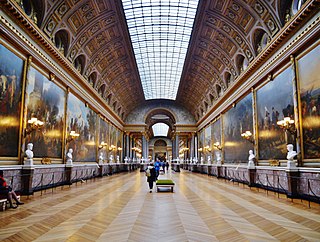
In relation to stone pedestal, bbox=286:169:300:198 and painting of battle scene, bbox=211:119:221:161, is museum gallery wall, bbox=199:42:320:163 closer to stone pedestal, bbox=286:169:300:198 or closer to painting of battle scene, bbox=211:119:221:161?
stone pedestal, bbox=286:169:300:198

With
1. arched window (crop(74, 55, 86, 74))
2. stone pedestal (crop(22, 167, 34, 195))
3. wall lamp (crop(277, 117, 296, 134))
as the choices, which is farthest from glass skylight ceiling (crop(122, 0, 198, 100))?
stone pedestal (crop(22, 167, 34, 195))

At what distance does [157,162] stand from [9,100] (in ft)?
34.8

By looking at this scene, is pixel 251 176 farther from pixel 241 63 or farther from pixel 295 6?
pixel 295 6

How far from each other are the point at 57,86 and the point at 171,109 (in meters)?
28.8

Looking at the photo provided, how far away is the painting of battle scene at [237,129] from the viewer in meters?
18.3

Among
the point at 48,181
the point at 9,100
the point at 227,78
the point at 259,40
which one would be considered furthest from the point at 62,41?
the point at 227,78

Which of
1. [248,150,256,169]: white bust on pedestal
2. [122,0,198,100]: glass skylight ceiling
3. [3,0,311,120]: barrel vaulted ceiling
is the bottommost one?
[248,150,256,169]: white bust on pedestal

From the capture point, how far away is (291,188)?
1093 cm

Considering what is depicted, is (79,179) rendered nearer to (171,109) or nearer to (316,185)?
(316,185)

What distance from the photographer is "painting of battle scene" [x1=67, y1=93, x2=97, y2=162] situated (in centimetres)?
1888

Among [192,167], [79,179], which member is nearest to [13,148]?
[79,179]

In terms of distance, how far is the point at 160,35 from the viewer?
25.8 m

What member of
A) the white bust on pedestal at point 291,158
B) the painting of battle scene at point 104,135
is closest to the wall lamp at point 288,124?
the white bust on pedestal at point 291,158

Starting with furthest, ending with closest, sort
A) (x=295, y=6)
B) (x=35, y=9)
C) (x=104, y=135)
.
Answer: (x=104, y=135) → (x=35, y=9) → (x=295, y=6)
